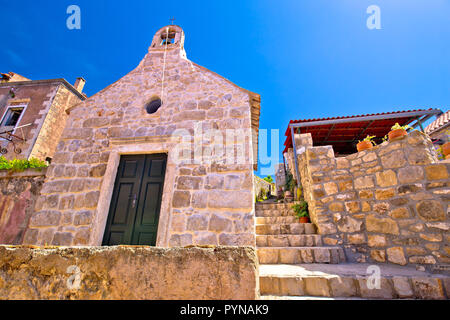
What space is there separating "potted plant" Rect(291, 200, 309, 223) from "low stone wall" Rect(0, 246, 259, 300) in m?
3.64

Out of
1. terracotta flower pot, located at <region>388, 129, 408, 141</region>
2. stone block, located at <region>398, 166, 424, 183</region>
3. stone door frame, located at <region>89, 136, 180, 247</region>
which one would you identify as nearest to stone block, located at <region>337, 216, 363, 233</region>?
stone block, located at <region>398, 166, 424, 183</region>

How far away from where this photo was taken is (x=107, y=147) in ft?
14.1

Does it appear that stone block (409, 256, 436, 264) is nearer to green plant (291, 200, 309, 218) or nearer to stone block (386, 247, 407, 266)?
stone block (386, 247, 407, 266)

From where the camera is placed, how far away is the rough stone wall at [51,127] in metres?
9.65

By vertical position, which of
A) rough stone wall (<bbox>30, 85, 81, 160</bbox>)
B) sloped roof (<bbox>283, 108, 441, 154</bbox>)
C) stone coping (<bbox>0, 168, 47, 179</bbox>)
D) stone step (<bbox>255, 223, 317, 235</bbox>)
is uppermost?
rough stone wall (<bbox>30, 85, 81, 160</bbox>)

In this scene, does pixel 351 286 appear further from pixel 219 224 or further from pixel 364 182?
pixel 364 182

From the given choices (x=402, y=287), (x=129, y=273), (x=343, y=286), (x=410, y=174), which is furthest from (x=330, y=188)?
(x=129, y=273)

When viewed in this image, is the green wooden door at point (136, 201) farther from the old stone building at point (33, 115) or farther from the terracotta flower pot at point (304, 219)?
the old stone building at point (33, 115)

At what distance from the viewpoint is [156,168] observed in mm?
4121

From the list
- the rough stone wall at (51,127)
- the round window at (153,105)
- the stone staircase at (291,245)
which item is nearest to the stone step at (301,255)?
the stone staircase at (291,245)

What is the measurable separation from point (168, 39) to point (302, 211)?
19.9ft

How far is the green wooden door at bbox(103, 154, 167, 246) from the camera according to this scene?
3648mm

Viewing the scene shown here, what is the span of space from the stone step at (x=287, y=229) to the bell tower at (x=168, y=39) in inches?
195

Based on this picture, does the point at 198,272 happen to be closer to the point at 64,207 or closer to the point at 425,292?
the point at 425,292
